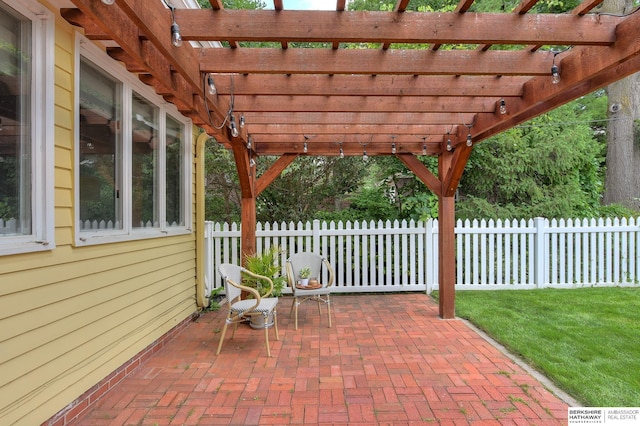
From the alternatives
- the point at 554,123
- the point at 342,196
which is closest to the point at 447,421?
the point at 342,196

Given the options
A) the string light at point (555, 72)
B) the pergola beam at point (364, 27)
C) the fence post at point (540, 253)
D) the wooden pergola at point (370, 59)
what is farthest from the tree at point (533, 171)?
the pergola beam at point (364, 27)

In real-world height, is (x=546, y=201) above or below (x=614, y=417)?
above

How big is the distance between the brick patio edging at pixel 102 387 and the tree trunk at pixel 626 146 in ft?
32.0

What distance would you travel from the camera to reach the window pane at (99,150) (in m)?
2.40

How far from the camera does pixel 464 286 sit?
569 cm

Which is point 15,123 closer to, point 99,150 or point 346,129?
point 99,150

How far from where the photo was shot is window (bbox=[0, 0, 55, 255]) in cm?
179

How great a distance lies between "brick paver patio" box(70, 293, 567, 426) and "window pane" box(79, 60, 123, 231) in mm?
1350

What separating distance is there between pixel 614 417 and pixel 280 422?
84.9 inches

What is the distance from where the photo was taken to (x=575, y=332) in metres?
3.60

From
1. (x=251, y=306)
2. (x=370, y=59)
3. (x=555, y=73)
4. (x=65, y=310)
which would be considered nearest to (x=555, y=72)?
(x=555, y=73)

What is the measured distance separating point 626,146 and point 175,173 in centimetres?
972

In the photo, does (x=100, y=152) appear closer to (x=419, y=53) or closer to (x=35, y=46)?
(x=35, y=46)

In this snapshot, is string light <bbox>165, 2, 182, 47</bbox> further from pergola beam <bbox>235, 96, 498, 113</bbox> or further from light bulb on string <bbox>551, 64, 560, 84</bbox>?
light bulb on string <bbox>551, 64, 560, 84</bbox>
